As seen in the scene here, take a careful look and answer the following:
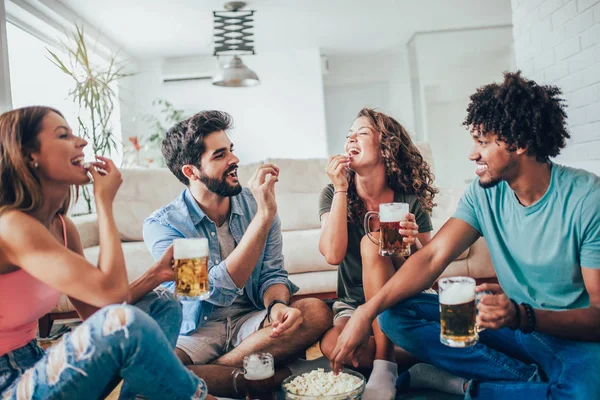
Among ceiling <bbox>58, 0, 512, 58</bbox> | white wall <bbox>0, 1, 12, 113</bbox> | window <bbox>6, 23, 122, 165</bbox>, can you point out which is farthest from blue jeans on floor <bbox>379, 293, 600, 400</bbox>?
ceiling <bbox>58, 0, 512, 58</bbox>

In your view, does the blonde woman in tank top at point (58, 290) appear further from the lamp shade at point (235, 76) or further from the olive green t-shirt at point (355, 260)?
the lamp shade at point (235, 76)

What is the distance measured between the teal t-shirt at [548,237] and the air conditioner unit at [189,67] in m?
6.57

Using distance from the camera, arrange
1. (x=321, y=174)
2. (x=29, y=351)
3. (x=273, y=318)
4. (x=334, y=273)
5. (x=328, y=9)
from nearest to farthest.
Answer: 1. (x=29, y=351)
2. (x=273, y=318)
3. (x=334, y=273)
4. (x=321, y=174)
5. (x=328, y=9)

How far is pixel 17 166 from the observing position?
1269 mm

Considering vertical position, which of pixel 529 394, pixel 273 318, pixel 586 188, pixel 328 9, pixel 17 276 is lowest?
pixel 529 394

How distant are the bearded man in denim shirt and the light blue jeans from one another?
57cm

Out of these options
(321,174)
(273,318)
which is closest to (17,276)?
(273,318)

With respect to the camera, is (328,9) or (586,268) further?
(328,9)

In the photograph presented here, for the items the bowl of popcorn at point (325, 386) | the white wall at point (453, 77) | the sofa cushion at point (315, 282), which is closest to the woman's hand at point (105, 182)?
the bowl of popcorn at point (325, 386)

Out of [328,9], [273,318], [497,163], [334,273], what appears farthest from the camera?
[328,9]

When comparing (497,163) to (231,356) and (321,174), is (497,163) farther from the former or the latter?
(321,174)

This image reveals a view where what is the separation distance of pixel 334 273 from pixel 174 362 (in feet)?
6.52

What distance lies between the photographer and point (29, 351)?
1321 millimetres

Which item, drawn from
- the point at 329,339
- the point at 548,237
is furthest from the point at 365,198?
the point at 548,237
